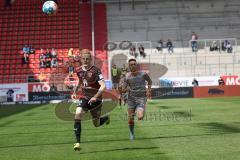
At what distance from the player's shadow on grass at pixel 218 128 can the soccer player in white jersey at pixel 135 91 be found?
2.74m

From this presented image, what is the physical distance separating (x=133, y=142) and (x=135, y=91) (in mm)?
1316

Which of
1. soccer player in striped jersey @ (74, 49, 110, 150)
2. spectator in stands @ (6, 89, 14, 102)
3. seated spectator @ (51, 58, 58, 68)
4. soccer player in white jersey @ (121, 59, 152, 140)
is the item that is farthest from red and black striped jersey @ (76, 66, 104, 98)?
seated spectator @ (51, 58, 58, 68)

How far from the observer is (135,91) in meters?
13.9

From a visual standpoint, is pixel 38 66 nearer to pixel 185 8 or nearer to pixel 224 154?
pixel 185 8

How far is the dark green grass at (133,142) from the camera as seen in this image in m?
11.3

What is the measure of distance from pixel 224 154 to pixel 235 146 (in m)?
1.25

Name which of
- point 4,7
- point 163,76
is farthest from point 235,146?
point 4,7

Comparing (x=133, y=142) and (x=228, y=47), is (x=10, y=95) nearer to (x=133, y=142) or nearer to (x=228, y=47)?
(x=228, y=47)

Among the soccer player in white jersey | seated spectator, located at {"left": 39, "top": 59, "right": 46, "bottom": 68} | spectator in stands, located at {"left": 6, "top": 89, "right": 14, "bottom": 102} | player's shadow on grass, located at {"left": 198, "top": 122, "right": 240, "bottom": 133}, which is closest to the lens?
the soccer player in white jersey

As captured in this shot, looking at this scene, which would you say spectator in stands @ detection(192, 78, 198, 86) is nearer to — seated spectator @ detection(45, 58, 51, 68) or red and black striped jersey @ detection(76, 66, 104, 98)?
seated spectator @ detection(45, 58, 51, 68)

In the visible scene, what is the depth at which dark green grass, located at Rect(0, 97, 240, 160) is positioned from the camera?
1134 cm

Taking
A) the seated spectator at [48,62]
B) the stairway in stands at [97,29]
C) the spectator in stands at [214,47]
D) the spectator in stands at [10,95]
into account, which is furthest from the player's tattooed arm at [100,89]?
the spectator in stands at [214,47]

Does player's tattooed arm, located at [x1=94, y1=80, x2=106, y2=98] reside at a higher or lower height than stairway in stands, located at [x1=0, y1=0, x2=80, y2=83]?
lower

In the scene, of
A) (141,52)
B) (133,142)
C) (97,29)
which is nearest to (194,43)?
(141,52)
